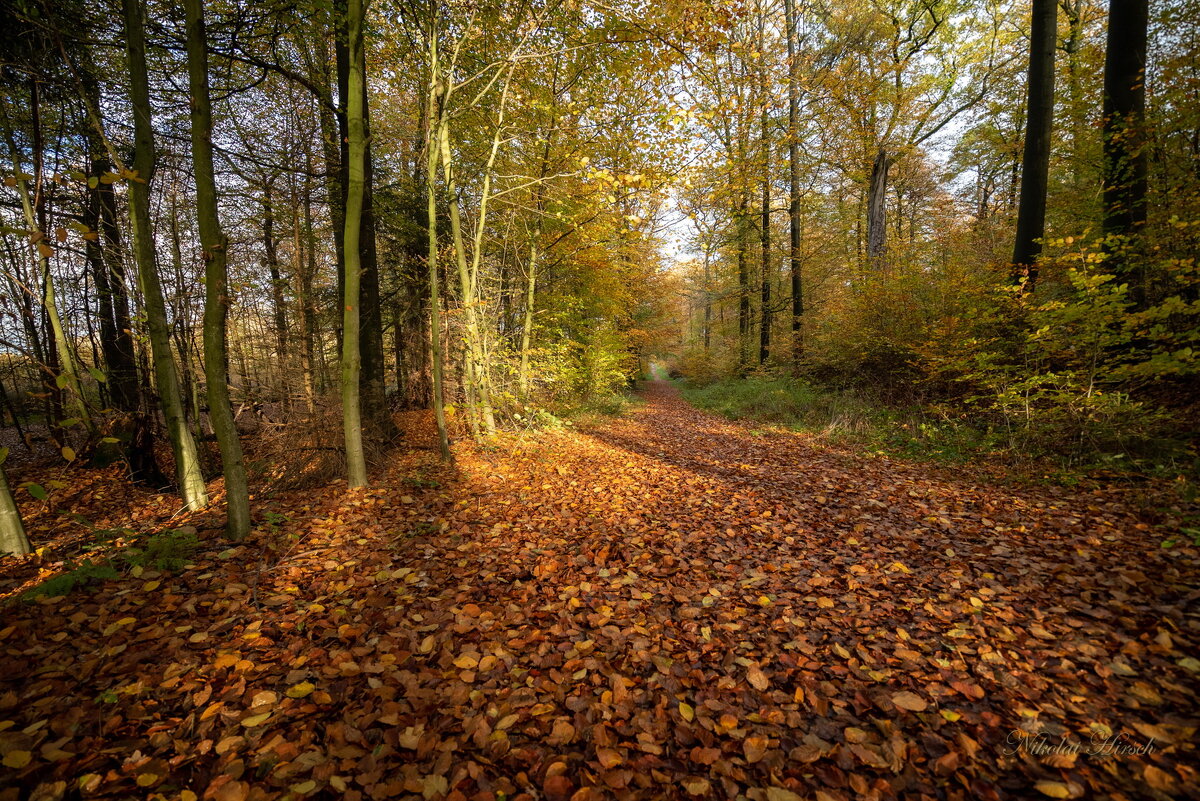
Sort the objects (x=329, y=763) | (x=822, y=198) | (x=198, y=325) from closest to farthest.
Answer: (x=329, y=763) < (x=198, y=325) < (x=822, y=198)

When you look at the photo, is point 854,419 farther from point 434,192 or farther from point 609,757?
point 434,192

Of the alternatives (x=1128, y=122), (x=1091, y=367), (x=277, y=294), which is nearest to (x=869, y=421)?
(x=1091, y=367)

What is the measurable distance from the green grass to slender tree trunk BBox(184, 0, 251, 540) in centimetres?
912

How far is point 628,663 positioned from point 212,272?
187 inches

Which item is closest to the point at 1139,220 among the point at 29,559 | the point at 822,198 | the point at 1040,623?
the point at 1040,623

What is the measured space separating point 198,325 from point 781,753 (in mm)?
8795

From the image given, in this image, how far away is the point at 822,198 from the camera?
16172 millimetres

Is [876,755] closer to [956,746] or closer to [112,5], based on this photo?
[956,746]

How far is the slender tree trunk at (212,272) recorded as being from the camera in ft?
11.5

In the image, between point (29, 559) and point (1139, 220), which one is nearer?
point (29, 559)

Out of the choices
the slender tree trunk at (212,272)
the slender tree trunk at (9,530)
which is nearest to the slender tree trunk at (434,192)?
the slender tree trunk at (212,272)

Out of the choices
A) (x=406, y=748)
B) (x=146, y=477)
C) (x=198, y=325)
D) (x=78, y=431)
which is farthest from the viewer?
(x=78, y=431)

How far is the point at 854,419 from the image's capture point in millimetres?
9125

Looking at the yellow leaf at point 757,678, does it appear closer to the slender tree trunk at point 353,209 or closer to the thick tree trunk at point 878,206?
the slender tree trunk at point 353,209
